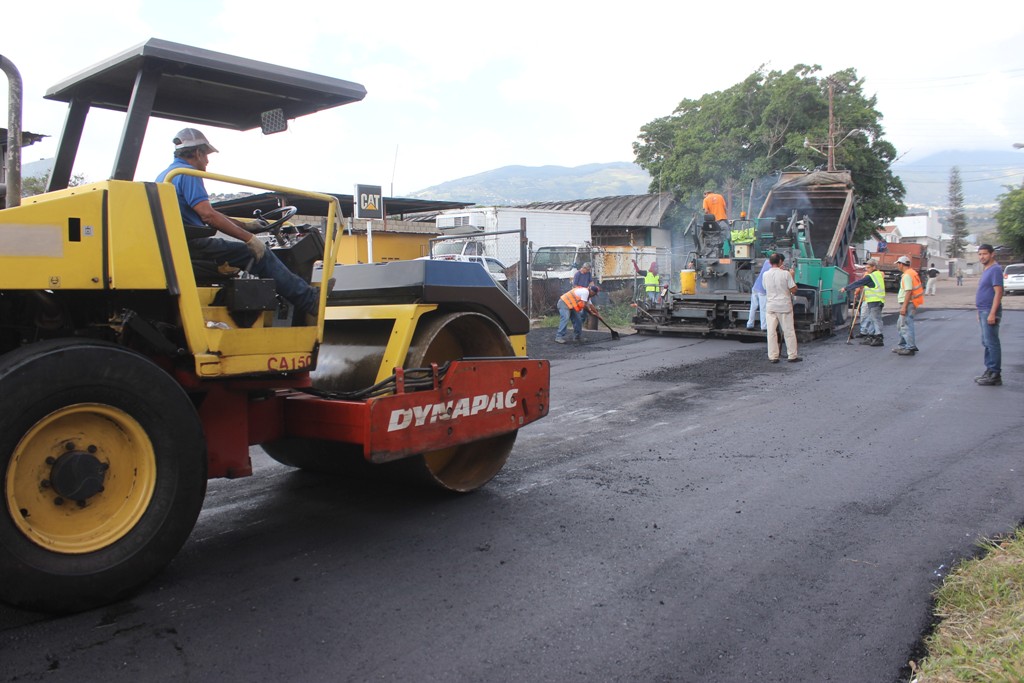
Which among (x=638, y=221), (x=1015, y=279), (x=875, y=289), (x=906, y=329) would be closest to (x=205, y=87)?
(x=906, y=329)

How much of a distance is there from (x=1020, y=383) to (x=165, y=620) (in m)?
9.94

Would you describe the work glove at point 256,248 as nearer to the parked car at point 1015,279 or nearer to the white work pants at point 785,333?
the white work pants at point 785,333


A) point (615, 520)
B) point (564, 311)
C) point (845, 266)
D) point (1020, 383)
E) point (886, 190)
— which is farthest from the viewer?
point (886, 190)

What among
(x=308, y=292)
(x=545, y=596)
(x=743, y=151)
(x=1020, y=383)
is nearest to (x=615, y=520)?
(x=545, y=596)

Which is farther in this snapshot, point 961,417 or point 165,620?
point 961,417

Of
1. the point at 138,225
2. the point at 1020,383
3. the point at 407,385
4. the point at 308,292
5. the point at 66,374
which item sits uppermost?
the point at 138,225

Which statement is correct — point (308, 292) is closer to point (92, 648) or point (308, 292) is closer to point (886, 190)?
point (92, 648)

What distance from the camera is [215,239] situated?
147 inches

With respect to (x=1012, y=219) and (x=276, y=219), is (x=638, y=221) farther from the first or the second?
(x=276, y=219)

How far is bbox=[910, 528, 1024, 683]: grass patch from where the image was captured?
8.62 feet

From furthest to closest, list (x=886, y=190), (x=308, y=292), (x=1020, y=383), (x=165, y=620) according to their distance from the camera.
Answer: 1. (x=886, y=190)
2. (x=1020, y=383)
3. (x=308, y=292)
4. (x=165, y=620)

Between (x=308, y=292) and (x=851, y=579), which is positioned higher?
(x=308, y=292)

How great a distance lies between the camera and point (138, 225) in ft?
10.6

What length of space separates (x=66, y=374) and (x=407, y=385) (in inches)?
67.4
